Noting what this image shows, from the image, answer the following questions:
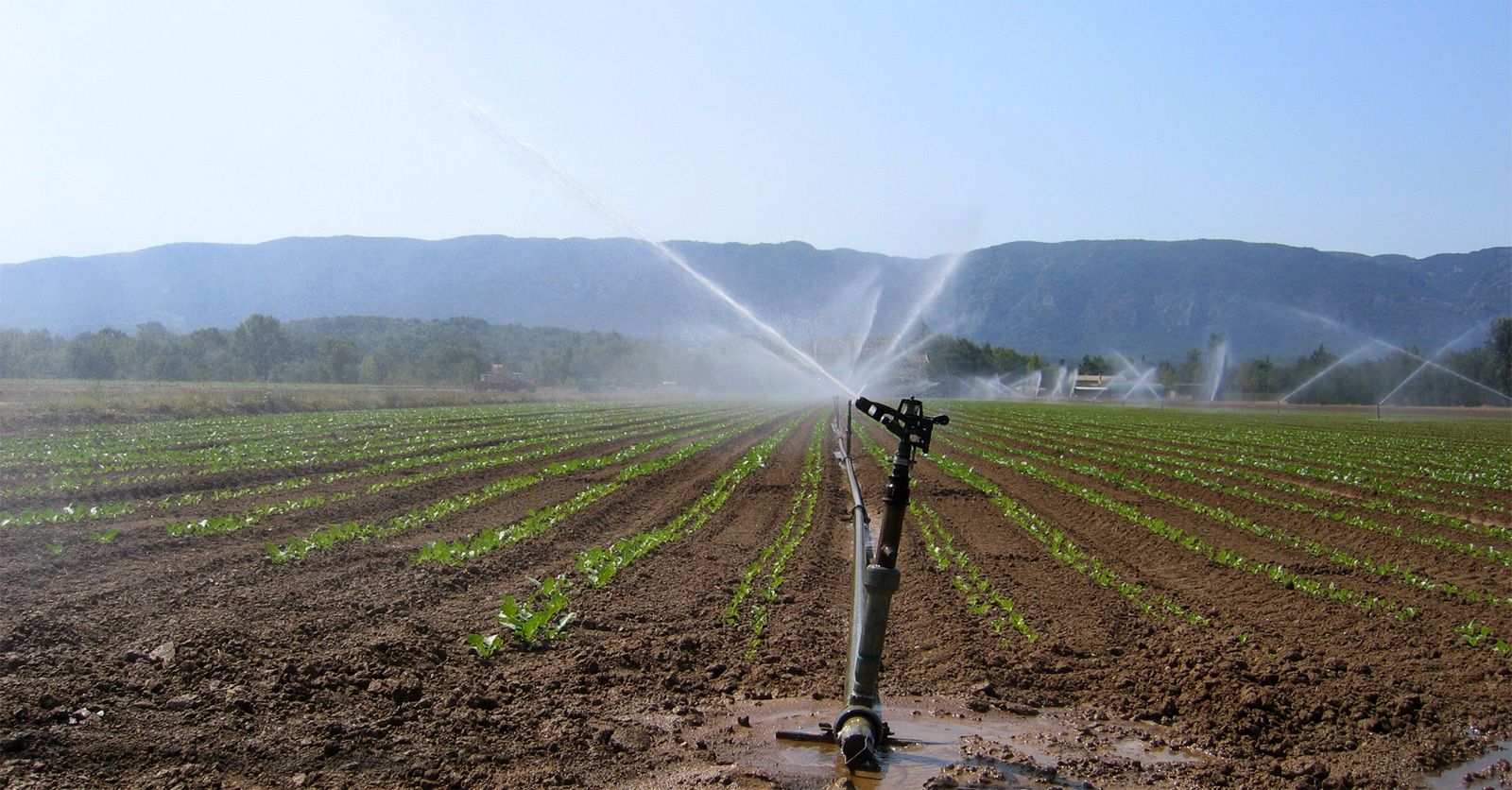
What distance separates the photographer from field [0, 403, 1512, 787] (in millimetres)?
Answer: 4363

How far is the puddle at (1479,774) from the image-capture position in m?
4.44

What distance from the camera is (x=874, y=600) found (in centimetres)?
432

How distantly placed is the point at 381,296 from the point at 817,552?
194150 mm

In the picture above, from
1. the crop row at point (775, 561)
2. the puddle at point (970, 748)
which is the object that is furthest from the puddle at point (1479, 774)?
the crop row at point (775, 561)

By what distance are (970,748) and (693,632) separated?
2.49m

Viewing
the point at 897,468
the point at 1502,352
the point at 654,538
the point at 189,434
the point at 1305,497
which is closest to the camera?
the point at 897,468

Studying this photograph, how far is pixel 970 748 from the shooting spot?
470 centimetres

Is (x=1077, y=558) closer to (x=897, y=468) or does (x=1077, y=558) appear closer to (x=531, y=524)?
(x=531, y=524)

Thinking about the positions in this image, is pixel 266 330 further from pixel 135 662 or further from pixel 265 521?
pixel 135 662

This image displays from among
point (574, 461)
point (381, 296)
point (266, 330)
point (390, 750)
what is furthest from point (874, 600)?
point (381, 296)

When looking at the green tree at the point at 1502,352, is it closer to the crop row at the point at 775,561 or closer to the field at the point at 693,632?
the field at the point at 693,632

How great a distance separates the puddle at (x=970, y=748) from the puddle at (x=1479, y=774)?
39.7 inches

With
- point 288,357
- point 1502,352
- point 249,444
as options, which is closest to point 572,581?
point 249,444

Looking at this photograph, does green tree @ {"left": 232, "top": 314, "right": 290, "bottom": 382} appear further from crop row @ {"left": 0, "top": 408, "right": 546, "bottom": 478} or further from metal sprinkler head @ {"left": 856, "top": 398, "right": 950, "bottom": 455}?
metal sprinkler head @ {"left": 856, "top": 398, "right": 950, "bottom": 455}
